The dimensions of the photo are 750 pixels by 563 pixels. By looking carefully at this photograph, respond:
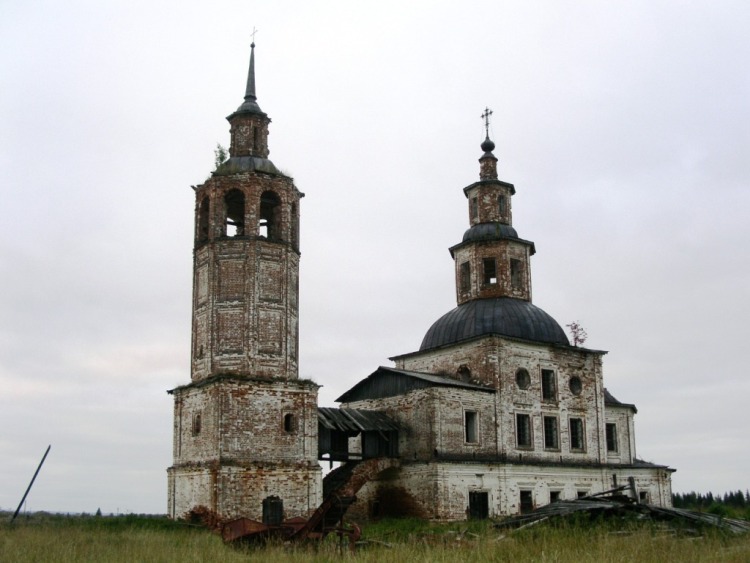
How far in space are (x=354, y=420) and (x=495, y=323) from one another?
21.1 ft

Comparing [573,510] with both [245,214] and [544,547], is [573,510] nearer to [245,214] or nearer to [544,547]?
[544,547]

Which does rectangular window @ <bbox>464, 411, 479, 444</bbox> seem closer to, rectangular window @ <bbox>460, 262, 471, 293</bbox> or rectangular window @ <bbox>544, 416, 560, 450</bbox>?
rectangular window @ <bbox>544, 416, 560, 450</bbox>

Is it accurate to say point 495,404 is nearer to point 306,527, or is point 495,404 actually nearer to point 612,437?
point 612,437

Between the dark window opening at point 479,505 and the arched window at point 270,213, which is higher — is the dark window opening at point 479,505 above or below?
below

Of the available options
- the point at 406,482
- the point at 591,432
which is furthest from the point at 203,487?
the point at 591,432

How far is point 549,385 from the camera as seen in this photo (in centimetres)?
2878

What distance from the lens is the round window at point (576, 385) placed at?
29.5 meters

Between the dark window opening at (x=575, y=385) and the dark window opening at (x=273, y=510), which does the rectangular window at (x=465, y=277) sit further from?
the dark window opening at (x=273, y=510)

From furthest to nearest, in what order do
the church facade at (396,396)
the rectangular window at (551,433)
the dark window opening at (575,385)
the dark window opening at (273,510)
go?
1. the dark window opening at (575,385)
2. the rectangular window at (551,433)
3. the church facade at (396,396)
4. the dark window opening at (273,510)

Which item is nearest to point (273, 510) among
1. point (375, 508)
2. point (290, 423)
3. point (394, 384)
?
point (290, 423)

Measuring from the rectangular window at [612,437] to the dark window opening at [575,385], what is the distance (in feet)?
9.40

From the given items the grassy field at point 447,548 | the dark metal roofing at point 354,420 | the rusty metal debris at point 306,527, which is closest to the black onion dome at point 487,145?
the dark metal roofing at point 354,420

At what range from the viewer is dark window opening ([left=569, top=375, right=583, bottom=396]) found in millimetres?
29477

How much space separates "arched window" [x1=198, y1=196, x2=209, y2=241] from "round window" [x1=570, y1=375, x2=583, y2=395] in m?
14.2
